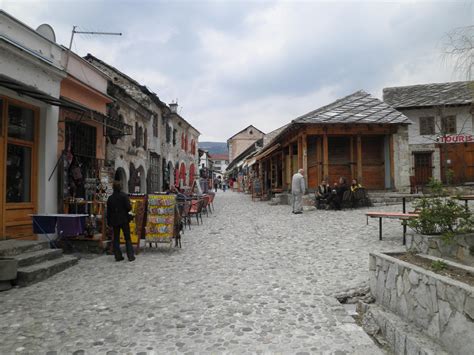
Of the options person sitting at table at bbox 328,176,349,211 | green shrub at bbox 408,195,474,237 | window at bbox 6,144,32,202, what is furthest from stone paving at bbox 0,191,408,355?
person sitting at table at bbox 328,176,349,211

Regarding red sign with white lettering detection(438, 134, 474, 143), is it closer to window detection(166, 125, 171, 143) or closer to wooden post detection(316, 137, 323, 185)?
wooden post detection(316, 137, 323, 185)

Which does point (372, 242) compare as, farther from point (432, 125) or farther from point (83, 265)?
point (432, 125)

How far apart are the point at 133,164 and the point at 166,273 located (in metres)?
9.01

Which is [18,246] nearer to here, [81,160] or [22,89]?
[22,89]

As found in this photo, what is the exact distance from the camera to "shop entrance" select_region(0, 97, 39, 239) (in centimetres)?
668

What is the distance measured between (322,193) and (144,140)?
814cm

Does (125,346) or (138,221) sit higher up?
(138,221)

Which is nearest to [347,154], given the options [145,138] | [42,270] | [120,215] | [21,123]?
[145,138]

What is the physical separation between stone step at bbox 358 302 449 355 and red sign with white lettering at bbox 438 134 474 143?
2360 centimetres

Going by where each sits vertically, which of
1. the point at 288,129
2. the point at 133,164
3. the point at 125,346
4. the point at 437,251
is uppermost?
the point at 288,129

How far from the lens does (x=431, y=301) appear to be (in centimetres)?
298

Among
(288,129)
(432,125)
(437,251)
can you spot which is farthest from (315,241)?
(432,125)

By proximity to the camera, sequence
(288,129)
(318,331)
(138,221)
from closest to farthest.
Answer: (318,331) < (138,221) < (288,129)

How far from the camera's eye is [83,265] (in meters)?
6.63
